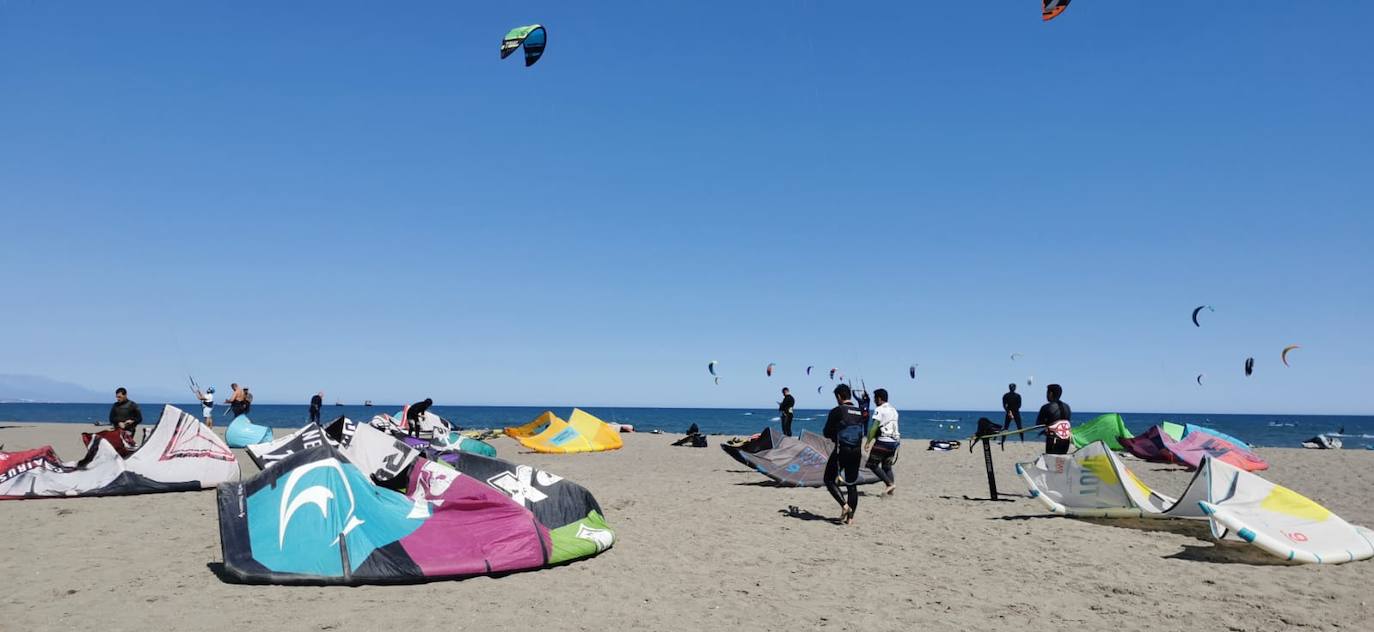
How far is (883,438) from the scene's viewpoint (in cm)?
1081

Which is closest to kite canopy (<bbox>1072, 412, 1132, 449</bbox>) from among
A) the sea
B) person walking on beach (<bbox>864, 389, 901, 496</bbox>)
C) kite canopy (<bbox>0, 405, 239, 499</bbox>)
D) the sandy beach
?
the sandy beach

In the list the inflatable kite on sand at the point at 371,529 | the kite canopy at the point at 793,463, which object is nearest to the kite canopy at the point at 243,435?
the kite canopy at the point at 793,463

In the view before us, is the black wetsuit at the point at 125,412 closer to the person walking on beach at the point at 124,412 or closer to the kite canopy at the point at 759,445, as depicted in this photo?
the person walking on beach at the point at 124,412

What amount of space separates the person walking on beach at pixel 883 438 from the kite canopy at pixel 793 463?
5.13 ft

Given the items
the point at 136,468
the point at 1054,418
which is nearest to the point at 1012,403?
the point at 1054,418

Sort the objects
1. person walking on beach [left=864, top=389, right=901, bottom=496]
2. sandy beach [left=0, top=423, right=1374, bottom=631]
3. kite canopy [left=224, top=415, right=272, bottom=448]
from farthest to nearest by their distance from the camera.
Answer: kite canopy [left=224, top=415, right=272, bottom=448]
person walking on beach [left=864, top=389, right=901, bottom=496]
sandy beach [left=0, top=423, right=1374, bottom=631]

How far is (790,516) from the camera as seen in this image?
1003 centimetres

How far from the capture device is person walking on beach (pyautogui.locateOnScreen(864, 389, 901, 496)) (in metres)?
10.5

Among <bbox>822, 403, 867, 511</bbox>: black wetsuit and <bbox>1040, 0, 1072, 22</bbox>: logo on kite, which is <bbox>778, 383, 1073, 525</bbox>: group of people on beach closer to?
<bbox>822, 403, 867, 511</bbox>: black wetsuit

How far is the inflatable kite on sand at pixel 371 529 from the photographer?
6.16 meters

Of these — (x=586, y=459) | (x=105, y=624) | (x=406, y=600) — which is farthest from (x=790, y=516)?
(x=586, y=459)

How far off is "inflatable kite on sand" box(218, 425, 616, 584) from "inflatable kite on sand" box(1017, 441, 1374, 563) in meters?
6.01

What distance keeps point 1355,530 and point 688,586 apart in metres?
6.44

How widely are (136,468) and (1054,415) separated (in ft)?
44.2
